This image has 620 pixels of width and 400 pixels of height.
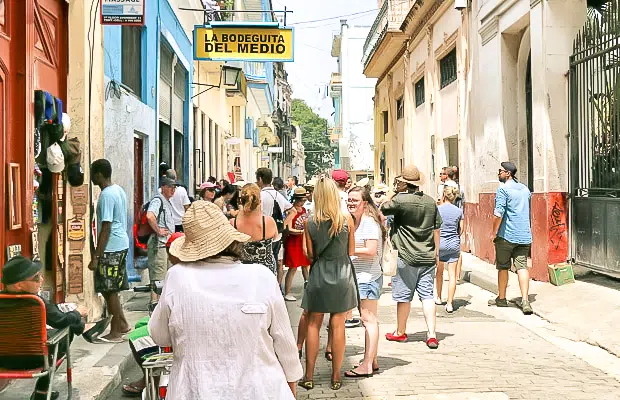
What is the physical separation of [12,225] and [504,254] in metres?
5.93

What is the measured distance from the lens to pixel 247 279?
290 cm

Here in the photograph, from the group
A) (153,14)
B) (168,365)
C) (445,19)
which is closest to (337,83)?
(445,19)

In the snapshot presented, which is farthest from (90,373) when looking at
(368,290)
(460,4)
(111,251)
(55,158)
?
(460,4)

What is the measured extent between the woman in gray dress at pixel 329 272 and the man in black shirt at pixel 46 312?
184 centimetres

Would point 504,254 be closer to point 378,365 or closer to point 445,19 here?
point 378,365

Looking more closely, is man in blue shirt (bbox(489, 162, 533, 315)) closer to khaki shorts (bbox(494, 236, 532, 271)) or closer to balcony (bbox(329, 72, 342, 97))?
khaki shorts (bbox(494, 236, 532, 271))

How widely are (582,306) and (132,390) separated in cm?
572

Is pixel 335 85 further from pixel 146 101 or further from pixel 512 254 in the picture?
pixel 512 254

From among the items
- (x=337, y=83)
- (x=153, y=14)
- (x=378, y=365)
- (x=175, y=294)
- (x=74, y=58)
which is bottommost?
(x=378, y=365)

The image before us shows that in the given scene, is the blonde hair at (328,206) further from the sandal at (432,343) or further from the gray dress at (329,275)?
the sandal at (432,343)

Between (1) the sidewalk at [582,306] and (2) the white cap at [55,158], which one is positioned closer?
(2) the white cap at [55,158]

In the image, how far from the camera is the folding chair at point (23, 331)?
4.52 metres

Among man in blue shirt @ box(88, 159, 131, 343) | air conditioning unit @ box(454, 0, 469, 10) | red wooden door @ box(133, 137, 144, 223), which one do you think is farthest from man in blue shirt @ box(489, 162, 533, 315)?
air conditioning unit @ box(454, 0, 469, 10)

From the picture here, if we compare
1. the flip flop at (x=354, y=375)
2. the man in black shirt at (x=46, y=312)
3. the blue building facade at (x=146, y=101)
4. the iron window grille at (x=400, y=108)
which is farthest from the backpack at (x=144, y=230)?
the iron window grille at (x=400, y=108)
